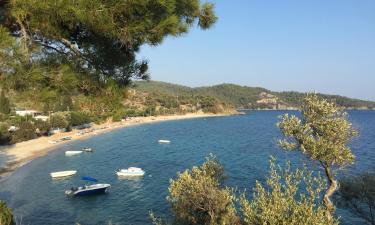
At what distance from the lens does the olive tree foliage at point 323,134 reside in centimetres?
1623

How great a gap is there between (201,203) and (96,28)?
38.0 feet

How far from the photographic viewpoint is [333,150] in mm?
16047

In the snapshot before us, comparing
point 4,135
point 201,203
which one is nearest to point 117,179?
point 201,203

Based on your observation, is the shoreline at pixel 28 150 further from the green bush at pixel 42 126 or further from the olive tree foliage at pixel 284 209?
the olive tree foliage at pixel 284 209

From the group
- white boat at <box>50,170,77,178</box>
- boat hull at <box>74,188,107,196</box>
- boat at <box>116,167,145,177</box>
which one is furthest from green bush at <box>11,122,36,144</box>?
boat hull at <box>74,188,107,196</box>

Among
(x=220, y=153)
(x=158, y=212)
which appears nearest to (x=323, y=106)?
(x=158, y=212)

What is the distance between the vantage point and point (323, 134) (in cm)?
1672

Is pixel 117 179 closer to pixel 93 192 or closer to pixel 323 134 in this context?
pixel 93 192

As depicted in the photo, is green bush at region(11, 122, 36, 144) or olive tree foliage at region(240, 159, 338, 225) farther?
green bush at region(11, 122, 36, 144)

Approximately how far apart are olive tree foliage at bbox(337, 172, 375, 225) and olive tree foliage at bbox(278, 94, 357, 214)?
6.12 m

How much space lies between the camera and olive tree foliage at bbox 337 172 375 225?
70.6ft

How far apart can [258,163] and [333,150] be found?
5401 centimetres

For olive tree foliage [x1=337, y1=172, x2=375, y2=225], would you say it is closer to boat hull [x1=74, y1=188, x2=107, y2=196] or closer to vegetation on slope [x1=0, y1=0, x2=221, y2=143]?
vegetation on slope [x1=0, y1=0, x2=221, y2=143]

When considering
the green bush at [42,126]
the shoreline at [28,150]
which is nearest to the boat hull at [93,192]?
the shoreline at [28,150]
